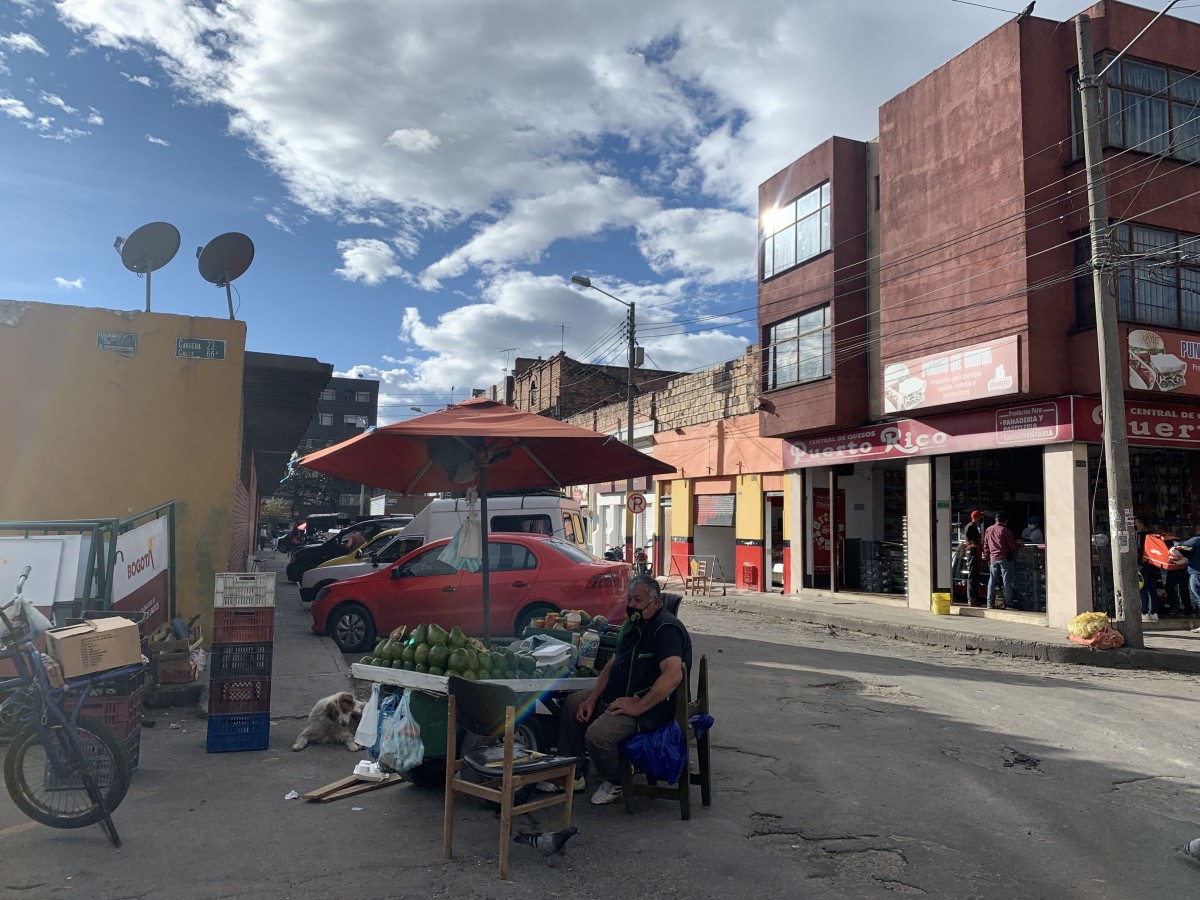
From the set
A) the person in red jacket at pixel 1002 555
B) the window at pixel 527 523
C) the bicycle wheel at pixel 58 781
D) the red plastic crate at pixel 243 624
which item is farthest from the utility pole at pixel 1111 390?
the bicycle wheel at pixel 58 781

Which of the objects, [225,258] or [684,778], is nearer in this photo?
[684,778]

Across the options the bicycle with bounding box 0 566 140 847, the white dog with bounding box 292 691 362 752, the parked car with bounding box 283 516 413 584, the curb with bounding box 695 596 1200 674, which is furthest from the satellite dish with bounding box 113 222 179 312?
the curb with bounding box 695 596 1200 674

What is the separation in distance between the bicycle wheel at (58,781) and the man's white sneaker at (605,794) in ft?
8.89

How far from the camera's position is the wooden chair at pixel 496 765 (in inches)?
169

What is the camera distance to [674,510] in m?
27.9

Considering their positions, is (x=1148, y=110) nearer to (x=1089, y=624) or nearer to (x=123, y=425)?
(x=1089, y=624)

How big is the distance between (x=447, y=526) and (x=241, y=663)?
9.65 m

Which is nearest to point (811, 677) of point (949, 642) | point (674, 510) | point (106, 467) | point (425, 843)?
point (949, 642)

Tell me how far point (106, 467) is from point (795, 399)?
15117mm

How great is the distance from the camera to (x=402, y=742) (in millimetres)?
5262

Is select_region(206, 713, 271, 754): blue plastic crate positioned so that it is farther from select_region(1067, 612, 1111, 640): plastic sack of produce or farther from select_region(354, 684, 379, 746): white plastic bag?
select_region(1067, 612, 1111, 640): plastic sack of produce

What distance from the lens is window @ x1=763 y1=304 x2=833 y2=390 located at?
19.8m

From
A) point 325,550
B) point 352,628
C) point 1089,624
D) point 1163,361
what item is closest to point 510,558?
point 352,628

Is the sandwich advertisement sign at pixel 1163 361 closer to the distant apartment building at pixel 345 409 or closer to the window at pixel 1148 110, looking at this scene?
the window at pixel 1148 110
